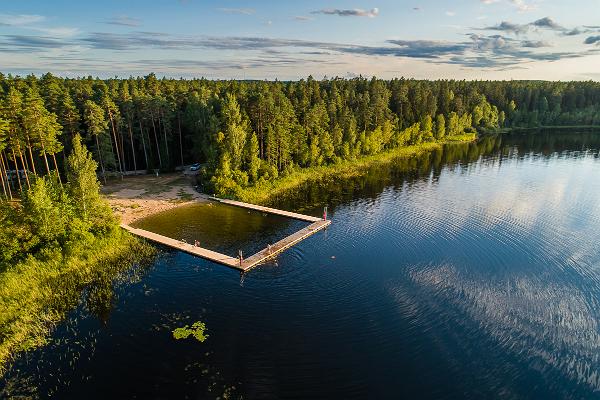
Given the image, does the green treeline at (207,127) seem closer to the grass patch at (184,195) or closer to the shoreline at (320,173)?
the shoreline at (320,173)

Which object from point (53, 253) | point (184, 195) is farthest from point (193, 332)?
point (184, 195)

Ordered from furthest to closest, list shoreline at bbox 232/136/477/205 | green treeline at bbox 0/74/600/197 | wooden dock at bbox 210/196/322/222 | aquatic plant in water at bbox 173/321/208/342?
shoreline at bbox 232/136/477/205
green treeline at bbox 0/74/600/197
wooden dock at bbox 210/196/322/222
aquatic plant in water at bbox 173/321/208/342

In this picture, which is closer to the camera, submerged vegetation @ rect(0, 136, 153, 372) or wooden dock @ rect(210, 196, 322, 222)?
submerged vegetation @ rect(0, 136, 153, 372)

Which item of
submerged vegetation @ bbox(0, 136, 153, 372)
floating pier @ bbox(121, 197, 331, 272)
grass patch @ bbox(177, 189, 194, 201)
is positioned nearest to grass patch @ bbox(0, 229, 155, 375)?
submerged vegetation @ bbox(0, 136, 153, 372)

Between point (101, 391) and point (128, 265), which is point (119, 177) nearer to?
point (128, 265)

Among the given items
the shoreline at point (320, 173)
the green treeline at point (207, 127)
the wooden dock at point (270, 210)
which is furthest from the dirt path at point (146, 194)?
the shoreline at point (320, 173)

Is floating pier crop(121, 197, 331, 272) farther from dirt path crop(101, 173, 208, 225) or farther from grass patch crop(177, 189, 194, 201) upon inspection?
grass patch crop(177, 189, 194, 201)
